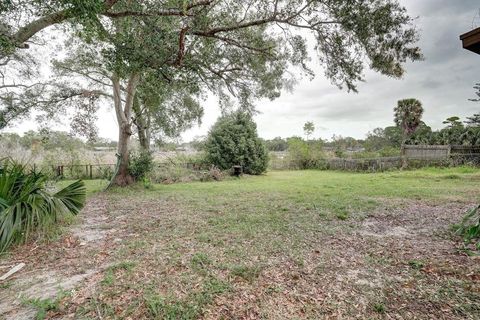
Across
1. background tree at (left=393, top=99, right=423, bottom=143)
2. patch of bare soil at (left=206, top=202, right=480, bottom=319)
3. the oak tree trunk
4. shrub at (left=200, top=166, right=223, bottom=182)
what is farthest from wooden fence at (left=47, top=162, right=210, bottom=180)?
background tree at (left=393, top=99, right=423, bottom=143)

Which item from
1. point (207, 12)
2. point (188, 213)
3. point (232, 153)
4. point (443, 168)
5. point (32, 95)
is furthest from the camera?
point (232, 153)

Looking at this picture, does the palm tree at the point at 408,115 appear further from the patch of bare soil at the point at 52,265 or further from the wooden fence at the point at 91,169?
the patch of bare soil at the point at 52,265

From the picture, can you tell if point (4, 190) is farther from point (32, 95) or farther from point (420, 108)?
point (420, 108)

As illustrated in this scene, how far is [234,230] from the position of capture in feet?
12.5

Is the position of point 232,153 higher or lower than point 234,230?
higher

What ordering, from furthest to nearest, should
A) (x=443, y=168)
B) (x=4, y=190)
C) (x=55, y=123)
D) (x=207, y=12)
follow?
(x=443, y=168) → (x=55, y=123) → (x=207, y=12) → (x=4, y=190)

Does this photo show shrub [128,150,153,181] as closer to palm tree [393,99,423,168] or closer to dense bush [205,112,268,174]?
dense bush [205,112,268,174]

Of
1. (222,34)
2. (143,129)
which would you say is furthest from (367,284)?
(143,129)

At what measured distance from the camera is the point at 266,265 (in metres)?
2.61

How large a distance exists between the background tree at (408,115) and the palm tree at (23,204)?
2278cm

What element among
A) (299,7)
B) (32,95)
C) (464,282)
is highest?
(299,7)

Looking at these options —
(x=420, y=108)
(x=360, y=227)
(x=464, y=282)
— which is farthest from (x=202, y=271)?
(x=420, y=108)

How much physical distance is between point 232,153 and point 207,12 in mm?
9911

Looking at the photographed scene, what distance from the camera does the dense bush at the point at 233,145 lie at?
1403 centimetres
